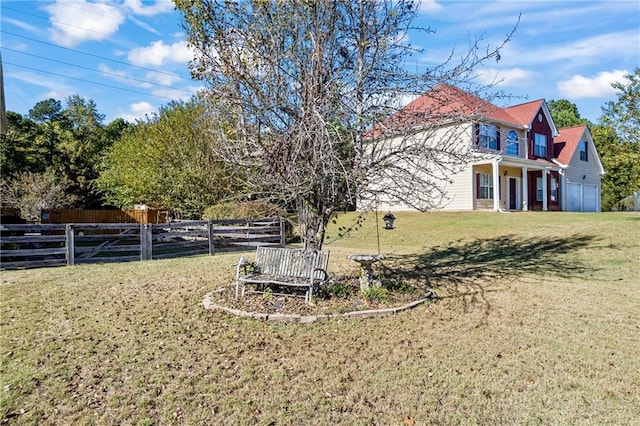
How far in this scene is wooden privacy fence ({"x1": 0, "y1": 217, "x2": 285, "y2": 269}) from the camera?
31.4 ft

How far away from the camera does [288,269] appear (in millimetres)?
6695

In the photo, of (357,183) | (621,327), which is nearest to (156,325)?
(357,183)

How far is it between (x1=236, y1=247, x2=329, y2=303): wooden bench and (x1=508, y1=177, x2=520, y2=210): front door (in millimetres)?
20419

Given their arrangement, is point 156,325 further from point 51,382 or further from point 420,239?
point 420,239

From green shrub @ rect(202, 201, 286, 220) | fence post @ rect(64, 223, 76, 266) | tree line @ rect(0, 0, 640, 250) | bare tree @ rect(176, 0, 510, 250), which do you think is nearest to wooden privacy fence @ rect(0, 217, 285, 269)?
fence post @ rect(64, 223, 76, 266)

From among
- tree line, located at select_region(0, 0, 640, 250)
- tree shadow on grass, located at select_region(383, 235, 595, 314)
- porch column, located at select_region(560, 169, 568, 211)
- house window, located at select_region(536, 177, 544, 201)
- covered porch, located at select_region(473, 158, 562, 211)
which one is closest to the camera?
tree line, located at select_region(0, 0, 640, 250)

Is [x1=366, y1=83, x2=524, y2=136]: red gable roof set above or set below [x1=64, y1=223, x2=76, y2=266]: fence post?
above

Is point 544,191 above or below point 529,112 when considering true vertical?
below

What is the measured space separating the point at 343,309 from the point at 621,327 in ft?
11.8

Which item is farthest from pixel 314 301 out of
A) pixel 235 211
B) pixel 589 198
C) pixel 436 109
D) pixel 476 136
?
pixel 589 198

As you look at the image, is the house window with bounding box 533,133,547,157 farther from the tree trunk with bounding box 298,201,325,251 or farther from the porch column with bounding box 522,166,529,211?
the tree trunk with bounding box 298,201,325,251

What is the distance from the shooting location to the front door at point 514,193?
2355cm

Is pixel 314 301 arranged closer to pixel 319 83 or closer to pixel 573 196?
pixel 319 83

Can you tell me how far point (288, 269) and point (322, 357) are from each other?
2.57 metres
